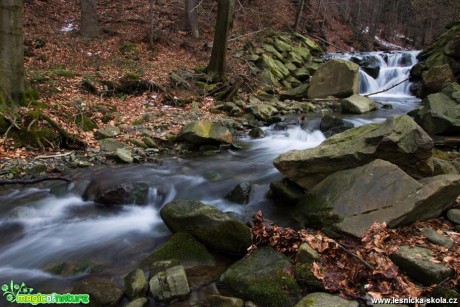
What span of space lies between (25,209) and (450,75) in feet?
51.3

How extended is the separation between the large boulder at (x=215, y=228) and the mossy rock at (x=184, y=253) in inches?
5.3

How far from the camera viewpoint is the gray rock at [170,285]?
12.3 feet

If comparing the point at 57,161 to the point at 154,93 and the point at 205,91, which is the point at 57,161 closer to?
the point at 154,93

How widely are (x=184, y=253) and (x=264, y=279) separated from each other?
1.14 meters

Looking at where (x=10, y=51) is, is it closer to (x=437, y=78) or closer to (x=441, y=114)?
(x=441, y=114)

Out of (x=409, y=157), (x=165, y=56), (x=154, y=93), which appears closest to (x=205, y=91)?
(x=154, y=93)

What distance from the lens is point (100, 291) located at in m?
3.75

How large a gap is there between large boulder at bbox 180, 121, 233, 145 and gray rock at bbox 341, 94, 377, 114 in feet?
18.4

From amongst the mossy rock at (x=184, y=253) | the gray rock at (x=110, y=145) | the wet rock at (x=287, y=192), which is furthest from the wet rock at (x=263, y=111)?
the mossy rock at (x=184, y=253)

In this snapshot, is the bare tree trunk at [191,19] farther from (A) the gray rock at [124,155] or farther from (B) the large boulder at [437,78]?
(A) the gray rock at [124,155]

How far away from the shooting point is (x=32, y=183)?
6.43 metres

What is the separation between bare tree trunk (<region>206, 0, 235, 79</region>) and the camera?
1239 cm

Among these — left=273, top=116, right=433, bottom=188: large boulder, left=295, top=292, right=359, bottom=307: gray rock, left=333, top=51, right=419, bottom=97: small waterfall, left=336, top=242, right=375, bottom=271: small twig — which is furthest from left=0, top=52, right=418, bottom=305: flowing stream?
left=333, top=51, right=419, bottom=97: small waterfall

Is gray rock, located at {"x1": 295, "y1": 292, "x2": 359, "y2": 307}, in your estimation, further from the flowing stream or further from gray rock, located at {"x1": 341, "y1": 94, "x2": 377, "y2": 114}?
gray rock, located at {"x1": 341, "y1": 94, "x2": 377, "y2": 114}
